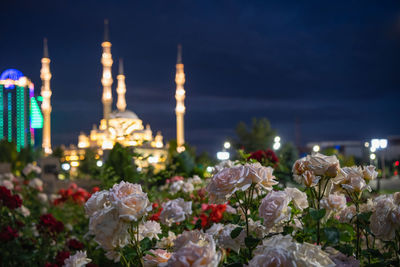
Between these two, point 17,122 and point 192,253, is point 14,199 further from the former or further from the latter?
point 17,122

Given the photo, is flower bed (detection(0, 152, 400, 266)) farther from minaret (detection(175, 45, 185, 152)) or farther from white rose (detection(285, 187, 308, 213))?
minaret (detection(175, 45, 185, 152))

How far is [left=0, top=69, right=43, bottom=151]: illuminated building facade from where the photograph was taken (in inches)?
1522

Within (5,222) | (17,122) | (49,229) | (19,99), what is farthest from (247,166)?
(17,122)

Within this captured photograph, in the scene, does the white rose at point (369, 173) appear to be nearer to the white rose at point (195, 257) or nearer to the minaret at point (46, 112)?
the white rose at point (195, 257)

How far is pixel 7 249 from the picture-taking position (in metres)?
3.81

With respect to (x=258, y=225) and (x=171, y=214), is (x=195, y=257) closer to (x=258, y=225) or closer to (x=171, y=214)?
(x=258, y=225)

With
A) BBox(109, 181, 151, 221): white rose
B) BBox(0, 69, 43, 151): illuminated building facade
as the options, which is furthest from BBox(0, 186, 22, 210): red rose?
BBox(0, 69, 43, 151): illuminated building facade

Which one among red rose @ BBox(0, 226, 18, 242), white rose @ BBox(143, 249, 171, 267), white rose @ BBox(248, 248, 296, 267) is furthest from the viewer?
red rose @ BBox(0, 226, 18, 242)

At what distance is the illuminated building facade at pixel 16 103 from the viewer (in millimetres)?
38656

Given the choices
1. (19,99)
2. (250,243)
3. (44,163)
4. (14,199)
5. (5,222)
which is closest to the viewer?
(250,243)

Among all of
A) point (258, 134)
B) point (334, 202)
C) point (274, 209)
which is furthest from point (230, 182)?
point (258, 134)

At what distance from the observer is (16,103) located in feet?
128

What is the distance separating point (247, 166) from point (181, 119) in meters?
45.1

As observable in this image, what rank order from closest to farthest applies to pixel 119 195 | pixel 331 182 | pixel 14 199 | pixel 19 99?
pixel 119 195
pixel 331 182
pixel 14 199
pixel 19 99
